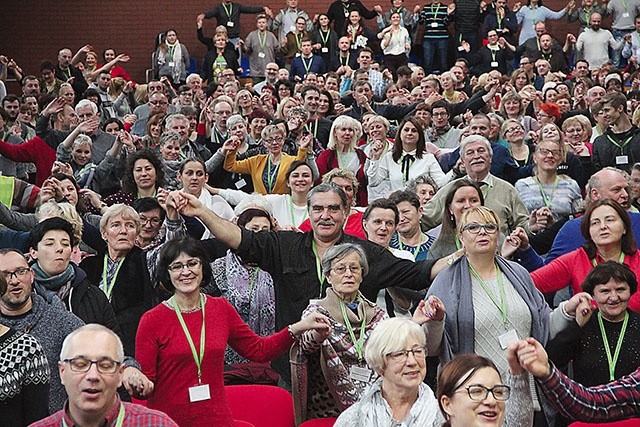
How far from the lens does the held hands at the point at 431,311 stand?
367 cm

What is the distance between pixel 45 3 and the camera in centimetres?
1573

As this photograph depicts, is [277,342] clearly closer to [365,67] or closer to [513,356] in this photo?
[513,356]

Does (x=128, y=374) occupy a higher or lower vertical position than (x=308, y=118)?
lower

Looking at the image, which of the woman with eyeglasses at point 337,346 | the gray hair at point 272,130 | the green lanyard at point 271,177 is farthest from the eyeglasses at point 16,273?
the gray hair at point 272,130

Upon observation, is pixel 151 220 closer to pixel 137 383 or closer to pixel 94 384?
pixel 137 383

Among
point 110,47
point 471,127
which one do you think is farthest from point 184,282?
point 110,47

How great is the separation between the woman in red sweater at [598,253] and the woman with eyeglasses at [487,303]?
1.35 ft

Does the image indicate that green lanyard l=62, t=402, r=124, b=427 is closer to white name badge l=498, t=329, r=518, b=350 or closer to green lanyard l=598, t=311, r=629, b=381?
white name badge l=498, t=329, r=518, b=350

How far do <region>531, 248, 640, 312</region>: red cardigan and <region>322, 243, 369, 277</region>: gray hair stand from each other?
864mm

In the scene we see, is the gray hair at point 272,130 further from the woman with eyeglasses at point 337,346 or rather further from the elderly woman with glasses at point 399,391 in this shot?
the elderly woman with glasses at point 399,391

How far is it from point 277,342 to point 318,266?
56 cm

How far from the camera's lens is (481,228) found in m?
3.89

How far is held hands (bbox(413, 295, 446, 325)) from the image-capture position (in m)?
3.67

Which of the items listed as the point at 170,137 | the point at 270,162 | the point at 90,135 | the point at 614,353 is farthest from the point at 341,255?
the point at 90,135
